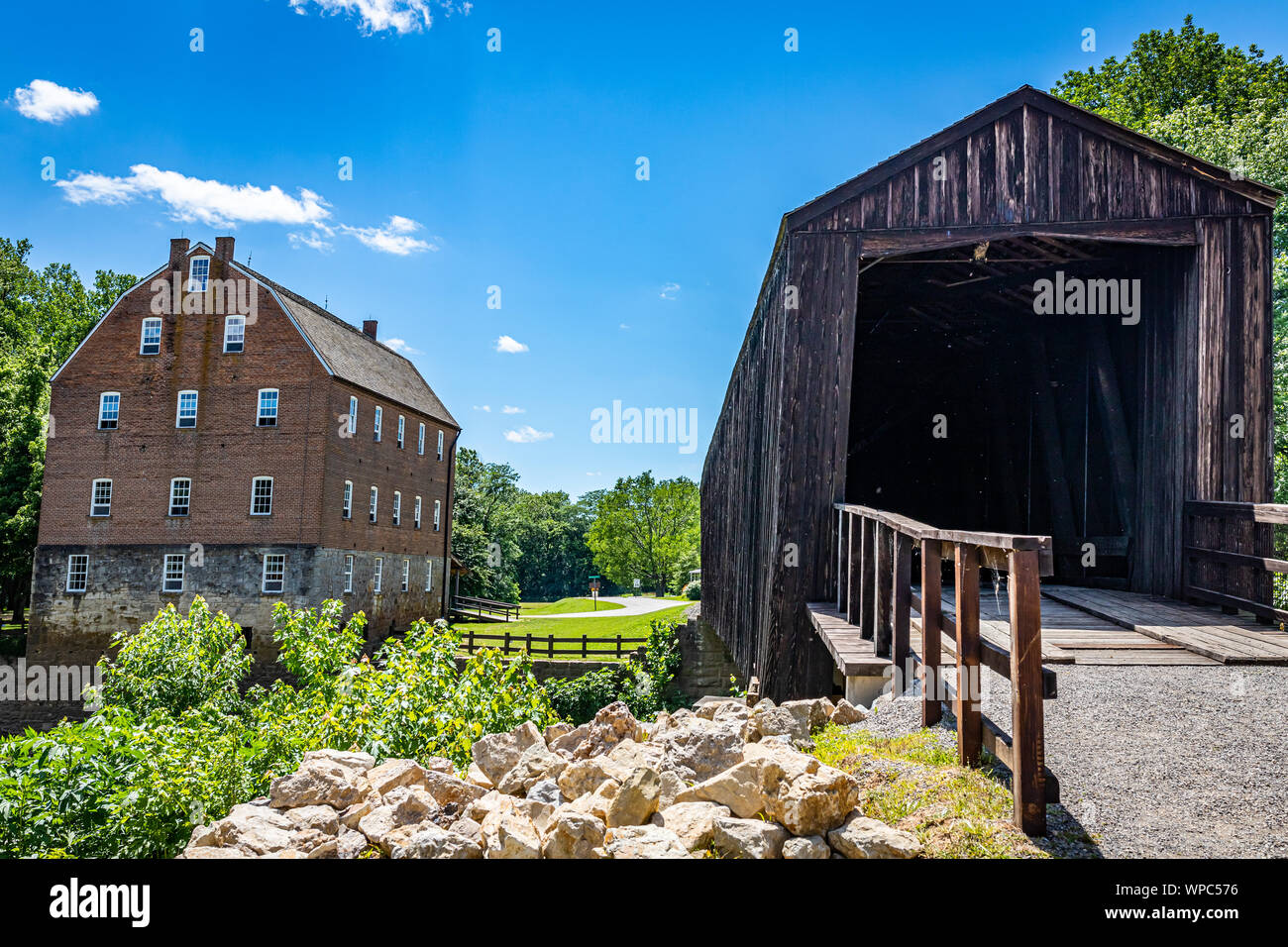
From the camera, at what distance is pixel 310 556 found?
82.8ft

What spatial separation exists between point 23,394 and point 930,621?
36608mm

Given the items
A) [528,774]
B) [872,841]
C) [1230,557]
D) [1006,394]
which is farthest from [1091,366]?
[872,841]

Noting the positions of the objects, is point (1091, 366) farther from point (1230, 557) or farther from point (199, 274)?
point (199, 274)

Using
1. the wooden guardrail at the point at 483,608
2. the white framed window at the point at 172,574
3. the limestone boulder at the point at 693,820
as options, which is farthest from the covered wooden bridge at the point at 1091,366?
the wooden guardrail at the point at 483,608

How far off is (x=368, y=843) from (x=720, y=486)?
12.8 m

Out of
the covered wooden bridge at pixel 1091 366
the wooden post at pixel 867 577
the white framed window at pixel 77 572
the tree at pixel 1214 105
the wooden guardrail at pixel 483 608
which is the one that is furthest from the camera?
the wooden guardrail at pixel 483 608

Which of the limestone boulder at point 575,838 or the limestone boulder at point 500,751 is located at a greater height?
the limestone boulder at point 575,838

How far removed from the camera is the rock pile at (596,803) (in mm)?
3211

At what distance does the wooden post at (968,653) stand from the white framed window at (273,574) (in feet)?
81.4

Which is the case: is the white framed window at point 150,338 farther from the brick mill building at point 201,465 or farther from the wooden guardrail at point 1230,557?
the wooden guardrail at point 1230,557

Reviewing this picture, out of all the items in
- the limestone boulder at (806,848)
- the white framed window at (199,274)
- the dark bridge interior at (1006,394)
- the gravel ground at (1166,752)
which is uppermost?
the white framed window at (199,274)

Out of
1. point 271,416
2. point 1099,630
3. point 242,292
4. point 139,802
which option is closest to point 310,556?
point 271,416

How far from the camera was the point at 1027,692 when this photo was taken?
10.0 ft
